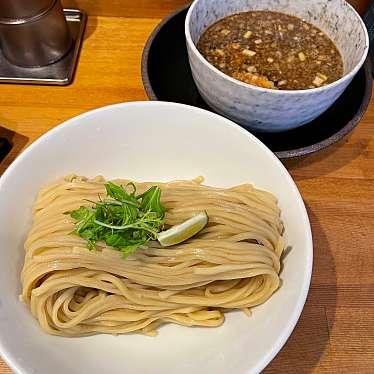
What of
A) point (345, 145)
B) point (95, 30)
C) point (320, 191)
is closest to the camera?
point (320, 191)

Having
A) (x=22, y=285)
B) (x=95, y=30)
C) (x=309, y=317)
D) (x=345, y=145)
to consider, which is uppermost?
(x=95, y=30)

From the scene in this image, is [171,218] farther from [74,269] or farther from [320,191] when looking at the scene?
[320,191]

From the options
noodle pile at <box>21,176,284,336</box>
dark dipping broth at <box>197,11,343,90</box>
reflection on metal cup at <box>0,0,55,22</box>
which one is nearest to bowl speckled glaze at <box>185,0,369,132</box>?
dark dipping broth at <box>197,11,343,90</box>

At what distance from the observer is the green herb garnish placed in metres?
0.99

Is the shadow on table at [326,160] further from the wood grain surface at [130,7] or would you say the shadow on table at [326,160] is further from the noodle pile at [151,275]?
the wood grain surface at [130,7]

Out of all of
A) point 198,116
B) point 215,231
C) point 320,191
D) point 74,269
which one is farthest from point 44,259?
point 320,191

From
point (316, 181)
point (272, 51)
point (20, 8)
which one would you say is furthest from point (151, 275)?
point (20, 8)

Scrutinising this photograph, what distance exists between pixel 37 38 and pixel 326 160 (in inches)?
44.1

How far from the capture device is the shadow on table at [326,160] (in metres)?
1.49

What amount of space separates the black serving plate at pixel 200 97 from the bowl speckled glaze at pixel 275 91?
0.20 ft

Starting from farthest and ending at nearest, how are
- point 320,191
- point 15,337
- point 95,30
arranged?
point 95,30, point 320,191, point 15,337

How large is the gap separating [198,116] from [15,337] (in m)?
0.73

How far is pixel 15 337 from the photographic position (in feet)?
3.18

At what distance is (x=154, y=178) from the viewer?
4.51ft
